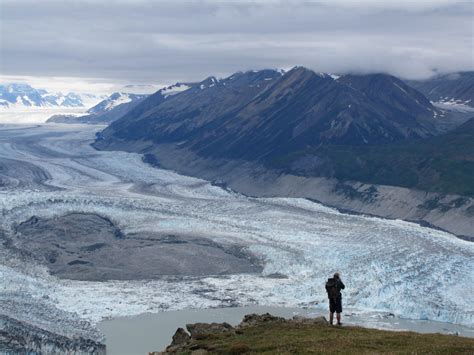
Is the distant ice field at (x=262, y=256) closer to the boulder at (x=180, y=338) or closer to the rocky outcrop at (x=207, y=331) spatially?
the boulder at (x=180, y=338)

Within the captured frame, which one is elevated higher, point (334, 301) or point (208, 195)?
point (334, 301)

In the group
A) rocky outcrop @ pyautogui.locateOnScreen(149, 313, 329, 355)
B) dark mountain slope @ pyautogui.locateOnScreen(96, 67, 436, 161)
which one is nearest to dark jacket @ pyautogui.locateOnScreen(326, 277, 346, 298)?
rocky outcrop @ pyautogui.locateOnScreen(149, 313, 329, 355)

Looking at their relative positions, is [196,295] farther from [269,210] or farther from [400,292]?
[269,210]

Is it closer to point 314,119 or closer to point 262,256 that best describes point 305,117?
point 314,119

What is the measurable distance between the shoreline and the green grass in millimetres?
16228

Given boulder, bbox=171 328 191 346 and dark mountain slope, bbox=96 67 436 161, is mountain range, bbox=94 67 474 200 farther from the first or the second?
boulder, bbox=171 328 191 346

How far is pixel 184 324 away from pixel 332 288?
2258cm

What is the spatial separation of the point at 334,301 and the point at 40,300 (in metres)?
29.2

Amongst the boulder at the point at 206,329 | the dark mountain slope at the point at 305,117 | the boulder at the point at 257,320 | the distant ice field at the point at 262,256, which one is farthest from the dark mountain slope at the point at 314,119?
the boulder at the point at 206,329

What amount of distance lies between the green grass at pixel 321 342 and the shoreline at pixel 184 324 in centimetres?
1623

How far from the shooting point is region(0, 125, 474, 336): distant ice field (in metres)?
54.1

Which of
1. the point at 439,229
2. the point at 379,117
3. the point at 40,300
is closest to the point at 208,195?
the point at 439,229

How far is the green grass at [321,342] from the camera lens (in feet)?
75.8

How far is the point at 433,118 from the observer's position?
168000mm
